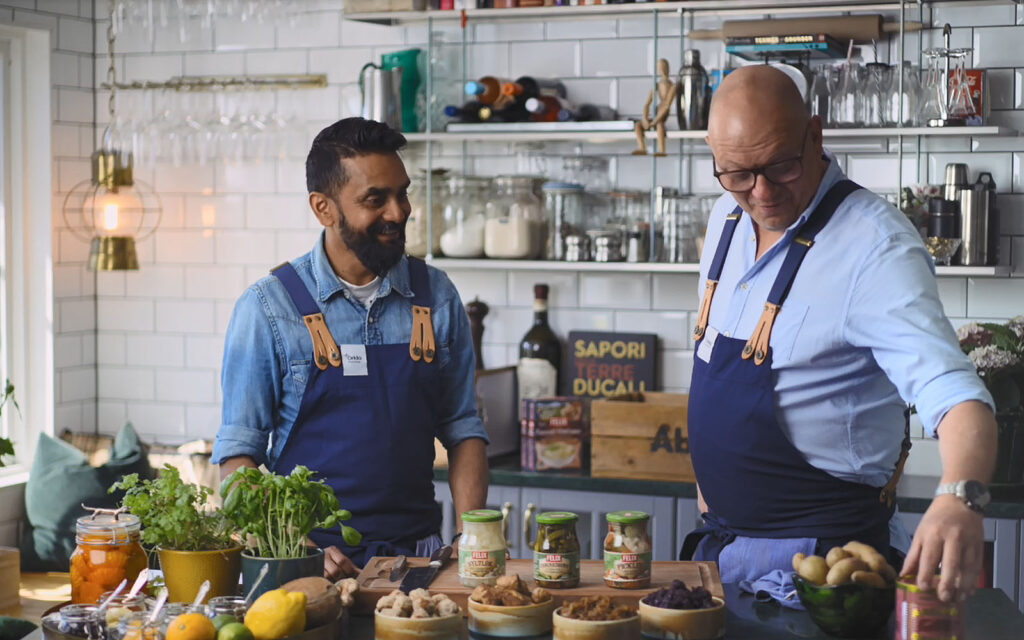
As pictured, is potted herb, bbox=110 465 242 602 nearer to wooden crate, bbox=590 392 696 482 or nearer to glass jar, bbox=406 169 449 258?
wooden crate, bbox=590 392 696 482

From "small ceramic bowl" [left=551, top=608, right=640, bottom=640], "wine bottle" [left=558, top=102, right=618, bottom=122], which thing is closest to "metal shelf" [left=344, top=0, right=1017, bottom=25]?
"wine bottle" [left=558, top=102, right=618, bottom=122]

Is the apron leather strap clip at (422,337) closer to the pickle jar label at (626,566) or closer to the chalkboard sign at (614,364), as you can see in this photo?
the pickle jar label at (626,566)

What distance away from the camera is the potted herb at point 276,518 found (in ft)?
7.43

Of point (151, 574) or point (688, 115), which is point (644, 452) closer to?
point (688, 115)

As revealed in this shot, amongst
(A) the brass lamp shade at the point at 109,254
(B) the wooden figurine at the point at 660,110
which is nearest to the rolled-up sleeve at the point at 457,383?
(B) the wooden figurine at the point at 660,110

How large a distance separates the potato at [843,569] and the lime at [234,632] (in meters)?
0.97

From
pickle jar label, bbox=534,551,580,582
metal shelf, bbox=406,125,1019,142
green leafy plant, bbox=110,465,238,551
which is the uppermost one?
metal shelf, bbox=406,125,1019,142

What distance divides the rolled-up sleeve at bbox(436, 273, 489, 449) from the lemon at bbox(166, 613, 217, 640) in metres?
1.20

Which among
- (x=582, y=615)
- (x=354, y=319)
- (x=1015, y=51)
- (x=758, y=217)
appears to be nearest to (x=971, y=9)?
(x=1015, y=51)

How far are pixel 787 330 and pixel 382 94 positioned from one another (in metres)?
2.80

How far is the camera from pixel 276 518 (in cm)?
231

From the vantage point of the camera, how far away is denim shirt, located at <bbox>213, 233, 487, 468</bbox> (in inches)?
117

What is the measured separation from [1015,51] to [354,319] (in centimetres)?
286

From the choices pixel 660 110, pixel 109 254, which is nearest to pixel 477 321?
pixel 660 110
